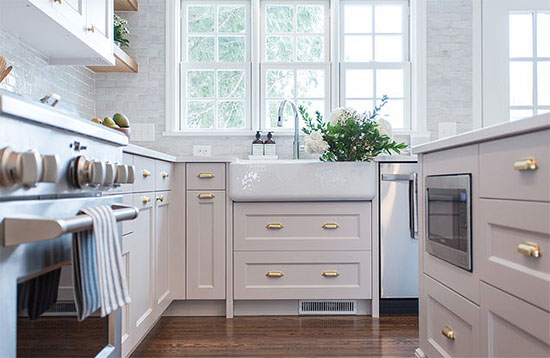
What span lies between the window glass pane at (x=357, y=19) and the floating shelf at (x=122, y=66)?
5.17ft

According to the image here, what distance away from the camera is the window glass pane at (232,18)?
3264mm

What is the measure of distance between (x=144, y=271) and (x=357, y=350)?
40.6 inches

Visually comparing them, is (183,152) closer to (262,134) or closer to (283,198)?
(262,134)

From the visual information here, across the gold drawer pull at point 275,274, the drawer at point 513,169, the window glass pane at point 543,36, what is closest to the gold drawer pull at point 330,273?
the gold drawer pull at point 275,274

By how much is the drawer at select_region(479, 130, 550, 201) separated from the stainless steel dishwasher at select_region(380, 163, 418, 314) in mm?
1200

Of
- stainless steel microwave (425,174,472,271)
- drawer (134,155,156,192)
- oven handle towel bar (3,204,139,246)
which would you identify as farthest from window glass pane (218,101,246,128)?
oven handle towel bar (3,204,139,246)

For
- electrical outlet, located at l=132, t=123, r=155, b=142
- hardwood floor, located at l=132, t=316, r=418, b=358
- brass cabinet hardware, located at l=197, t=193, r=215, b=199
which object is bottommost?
hardwood floor, located at l=132, t=316, r=418, b=358

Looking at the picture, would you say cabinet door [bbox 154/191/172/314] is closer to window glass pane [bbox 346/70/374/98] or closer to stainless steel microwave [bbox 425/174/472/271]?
stainless steel microwave [bbox 425/174/472/271]

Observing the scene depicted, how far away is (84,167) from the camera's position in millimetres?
Answer: 967

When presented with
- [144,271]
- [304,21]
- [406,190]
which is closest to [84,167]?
[144,271]

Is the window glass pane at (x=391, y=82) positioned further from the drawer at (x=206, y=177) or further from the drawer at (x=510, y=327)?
the drawer at (x=510, y=327)

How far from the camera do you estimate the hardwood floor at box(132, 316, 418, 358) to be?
1971 mm

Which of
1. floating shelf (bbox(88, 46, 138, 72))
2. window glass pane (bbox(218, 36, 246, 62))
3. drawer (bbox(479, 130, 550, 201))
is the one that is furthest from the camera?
window glass pane (bbox(218, 36, 246, 62))

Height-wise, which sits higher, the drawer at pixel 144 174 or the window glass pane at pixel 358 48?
the window glass pane at pixel 358 48
